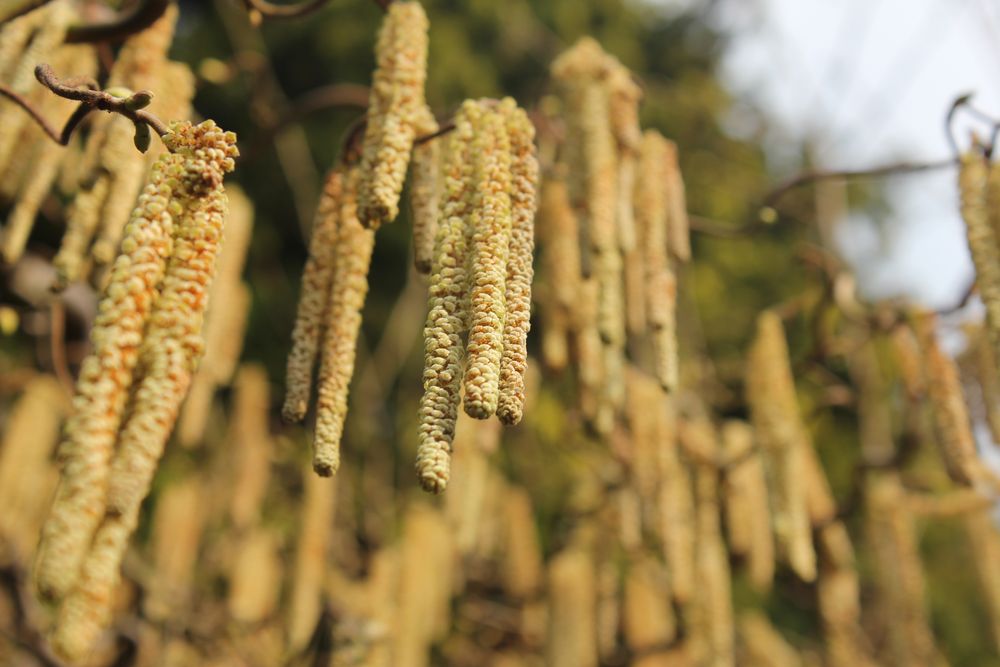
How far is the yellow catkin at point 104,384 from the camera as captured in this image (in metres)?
0.57

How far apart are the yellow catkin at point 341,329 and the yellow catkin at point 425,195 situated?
6 centimetres

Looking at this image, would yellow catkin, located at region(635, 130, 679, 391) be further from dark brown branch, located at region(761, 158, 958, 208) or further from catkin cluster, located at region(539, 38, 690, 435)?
dark brown branch, located at region(761, 158, 958, 208)

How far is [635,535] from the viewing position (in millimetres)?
1980

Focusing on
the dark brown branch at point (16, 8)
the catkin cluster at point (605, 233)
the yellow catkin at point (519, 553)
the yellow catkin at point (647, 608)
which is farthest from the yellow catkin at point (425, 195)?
the yellow catkin at point (519, 553)

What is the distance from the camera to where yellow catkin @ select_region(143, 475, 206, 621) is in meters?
2.45

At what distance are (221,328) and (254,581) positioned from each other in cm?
94

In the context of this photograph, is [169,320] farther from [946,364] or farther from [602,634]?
[602,634]

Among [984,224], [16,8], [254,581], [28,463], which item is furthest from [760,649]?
[16,8]

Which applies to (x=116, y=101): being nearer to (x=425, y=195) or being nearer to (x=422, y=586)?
(x=425, y=195)

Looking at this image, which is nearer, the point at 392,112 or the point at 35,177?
the point at 392,112

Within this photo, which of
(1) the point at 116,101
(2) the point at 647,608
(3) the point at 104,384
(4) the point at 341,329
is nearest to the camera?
(3) the point at 104,384

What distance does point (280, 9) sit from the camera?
1235 millimetres

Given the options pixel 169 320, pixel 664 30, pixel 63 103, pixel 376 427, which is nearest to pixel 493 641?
pixel 376 427

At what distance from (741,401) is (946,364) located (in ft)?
7.77
